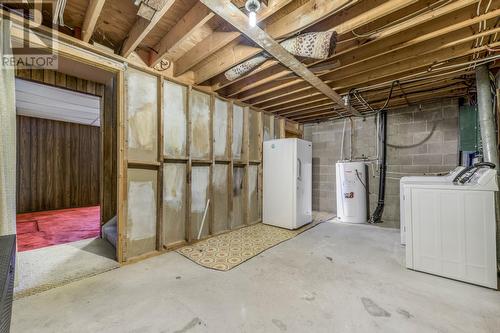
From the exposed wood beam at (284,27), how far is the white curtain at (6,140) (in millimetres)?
1948

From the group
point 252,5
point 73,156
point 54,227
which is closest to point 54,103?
point 73,156

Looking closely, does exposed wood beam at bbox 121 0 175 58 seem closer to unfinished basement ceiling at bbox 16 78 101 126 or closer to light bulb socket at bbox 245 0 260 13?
light bulb socket at bbox 245 0 260 13

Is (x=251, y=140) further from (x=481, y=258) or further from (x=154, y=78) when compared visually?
(x=481, y=258)

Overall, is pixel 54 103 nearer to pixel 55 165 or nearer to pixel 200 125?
pixel 55 165

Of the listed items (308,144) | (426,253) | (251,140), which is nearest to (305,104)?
(308,144)

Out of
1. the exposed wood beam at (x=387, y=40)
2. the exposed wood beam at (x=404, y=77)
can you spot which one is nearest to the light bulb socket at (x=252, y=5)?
the exposed wood beam at (x=387, y=40)

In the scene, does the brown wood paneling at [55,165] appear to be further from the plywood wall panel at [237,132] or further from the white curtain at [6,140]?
the plywood wall panel at [237,132]

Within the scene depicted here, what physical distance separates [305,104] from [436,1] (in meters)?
2.58

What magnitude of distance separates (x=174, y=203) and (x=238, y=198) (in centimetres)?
137

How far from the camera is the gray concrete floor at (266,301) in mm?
1582

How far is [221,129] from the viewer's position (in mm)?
3859

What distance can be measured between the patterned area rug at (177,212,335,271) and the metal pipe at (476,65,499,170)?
2.70m

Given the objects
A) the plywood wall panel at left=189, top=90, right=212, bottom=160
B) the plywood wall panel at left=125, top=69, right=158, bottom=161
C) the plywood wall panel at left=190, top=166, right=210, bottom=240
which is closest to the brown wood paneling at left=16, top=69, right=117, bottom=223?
the plywood wall panel at left=125, top=69, right=158, bottom=161

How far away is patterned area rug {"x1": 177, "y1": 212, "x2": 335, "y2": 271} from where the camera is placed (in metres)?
2.64
